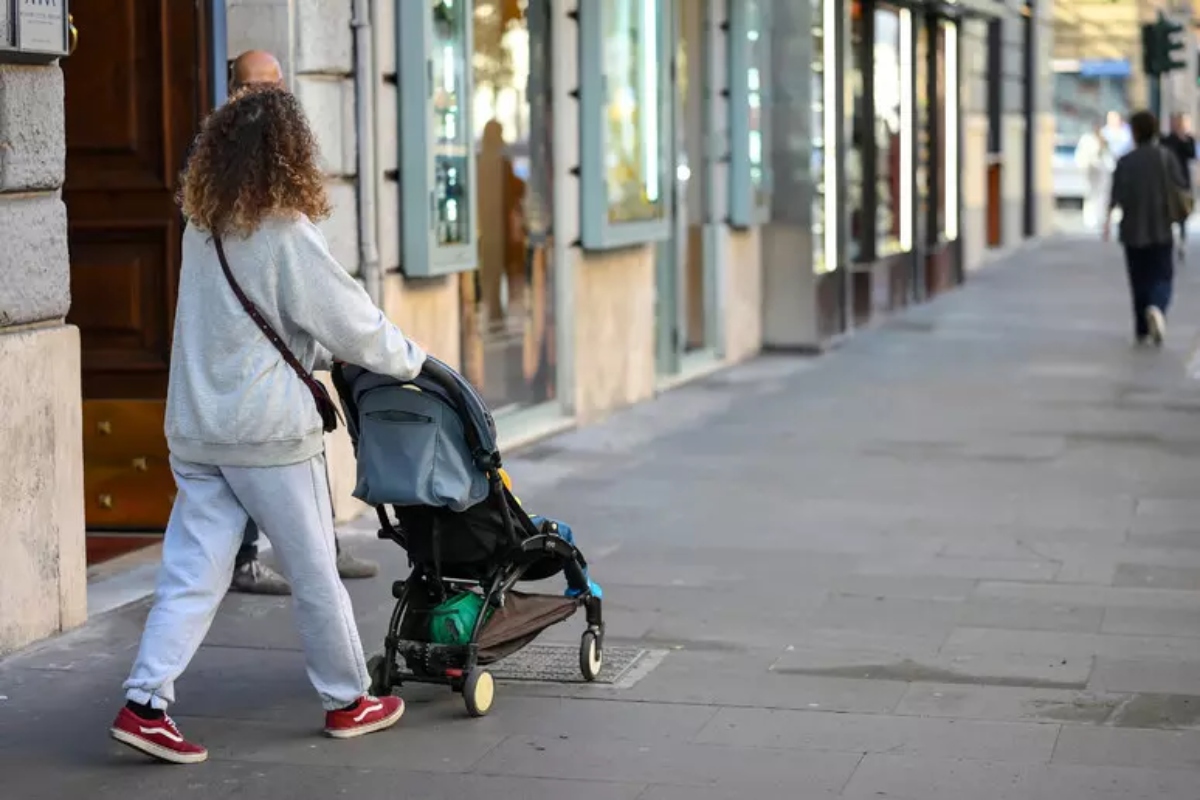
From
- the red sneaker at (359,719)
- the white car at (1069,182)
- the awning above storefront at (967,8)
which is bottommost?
the red sneaker at (359,719)

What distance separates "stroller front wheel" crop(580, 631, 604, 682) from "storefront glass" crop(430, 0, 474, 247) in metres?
4.24

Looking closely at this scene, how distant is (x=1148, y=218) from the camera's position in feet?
59.5

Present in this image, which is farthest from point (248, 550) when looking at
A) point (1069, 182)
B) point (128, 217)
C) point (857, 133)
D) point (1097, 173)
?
point (1069, 182)

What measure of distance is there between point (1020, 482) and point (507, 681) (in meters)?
4.76

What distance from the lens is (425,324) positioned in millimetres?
11156

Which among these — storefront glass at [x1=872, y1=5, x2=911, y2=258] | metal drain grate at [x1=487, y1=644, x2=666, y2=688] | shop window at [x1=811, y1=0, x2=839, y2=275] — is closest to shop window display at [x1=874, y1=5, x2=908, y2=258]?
storefront glass at [x1=872, y1=5, x2=911, y2=258]

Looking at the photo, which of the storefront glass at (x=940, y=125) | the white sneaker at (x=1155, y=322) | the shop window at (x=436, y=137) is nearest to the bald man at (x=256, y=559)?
the shop window at (x=436, y=137)

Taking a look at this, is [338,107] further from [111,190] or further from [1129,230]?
[1129,230]

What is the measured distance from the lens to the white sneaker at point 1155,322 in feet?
59.5

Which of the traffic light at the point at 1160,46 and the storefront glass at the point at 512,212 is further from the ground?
the traffic light at the point at 1160,46

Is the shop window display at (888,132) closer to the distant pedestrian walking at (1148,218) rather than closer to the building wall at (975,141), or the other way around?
the distant pedestrian walking at (1148,218)

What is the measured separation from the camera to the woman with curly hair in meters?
6.00

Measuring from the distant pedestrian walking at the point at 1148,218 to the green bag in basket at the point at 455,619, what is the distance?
12287 millimetres

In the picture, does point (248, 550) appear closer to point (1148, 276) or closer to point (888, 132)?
point (1148, 276)
